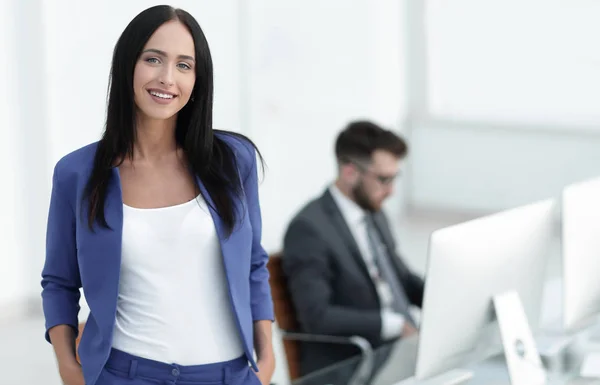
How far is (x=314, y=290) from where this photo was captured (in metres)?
3.20

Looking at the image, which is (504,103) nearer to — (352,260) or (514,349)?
(352,260)

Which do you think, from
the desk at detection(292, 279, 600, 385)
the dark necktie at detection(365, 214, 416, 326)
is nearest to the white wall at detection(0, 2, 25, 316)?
the dark necktie at detection(365, 214, 416, 326)

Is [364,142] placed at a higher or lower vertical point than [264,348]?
higher

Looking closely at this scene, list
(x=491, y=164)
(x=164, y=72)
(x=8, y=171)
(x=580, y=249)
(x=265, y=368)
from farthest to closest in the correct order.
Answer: (x=491, y=164) < (x=8, y=171) < (x=580, y=249) < (x=265, y=368) < (x=164, y=72)

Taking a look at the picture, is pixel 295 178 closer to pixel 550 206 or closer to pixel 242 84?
pixel 242 84

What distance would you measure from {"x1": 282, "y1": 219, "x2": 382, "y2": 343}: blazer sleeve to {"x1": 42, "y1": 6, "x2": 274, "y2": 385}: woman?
1.16 m

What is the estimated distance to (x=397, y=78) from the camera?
7.54 metres

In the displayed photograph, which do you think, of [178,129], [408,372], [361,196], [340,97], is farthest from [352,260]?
[340,97]

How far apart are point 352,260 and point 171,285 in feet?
4.88

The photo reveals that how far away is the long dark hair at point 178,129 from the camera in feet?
6.22

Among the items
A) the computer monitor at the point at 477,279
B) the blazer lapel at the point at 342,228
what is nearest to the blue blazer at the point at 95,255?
the computer monitor at the point at 477,279

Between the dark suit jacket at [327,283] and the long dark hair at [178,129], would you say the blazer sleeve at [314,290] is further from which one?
the long dark hair at [178,129]

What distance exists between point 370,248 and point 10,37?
258 cm

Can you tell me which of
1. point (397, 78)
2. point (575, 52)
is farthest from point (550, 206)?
point (397, 78)
